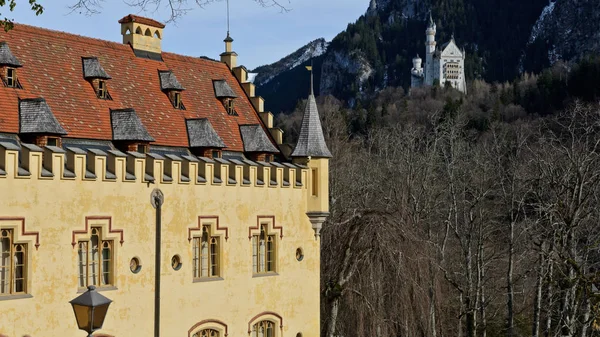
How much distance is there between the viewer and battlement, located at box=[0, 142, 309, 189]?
21.8 meters

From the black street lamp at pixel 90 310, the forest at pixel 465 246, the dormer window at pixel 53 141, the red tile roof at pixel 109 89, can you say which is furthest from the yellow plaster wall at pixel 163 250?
the black street lamp at pixel 90 310

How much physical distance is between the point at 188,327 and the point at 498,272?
26.8 m

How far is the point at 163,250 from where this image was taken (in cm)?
2569

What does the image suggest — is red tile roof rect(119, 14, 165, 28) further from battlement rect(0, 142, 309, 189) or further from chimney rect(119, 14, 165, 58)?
battlement rect(0, 142, 309, 189)

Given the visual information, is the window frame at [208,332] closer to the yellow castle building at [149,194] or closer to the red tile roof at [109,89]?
the yellow castle building at [149,194]

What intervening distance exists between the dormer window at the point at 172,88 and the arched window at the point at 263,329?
24.6 feet

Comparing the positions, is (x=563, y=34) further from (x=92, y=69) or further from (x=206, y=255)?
(x=92, y=69)

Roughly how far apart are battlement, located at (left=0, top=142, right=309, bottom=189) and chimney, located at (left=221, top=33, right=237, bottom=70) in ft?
17.7

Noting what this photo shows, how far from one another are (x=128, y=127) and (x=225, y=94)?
6134 mm

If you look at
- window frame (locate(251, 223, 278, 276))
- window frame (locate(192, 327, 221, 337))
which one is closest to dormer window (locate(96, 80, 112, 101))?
window frame (locate(251, 223, 278, 276))

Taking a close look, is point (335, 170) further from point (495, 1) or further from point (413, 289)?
point (495, 1)

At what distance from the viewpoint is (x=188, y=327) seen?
2636cm

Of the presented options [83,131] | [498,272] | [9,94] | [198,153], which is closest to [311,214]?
[198,153]

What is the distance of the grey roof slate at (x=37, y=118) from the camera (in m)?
23.2
